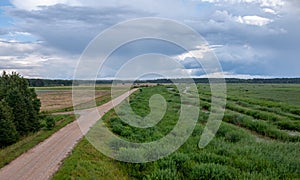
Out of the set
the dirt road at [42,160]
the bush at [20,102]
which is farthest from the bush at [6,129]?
the dirt road at [42,160]

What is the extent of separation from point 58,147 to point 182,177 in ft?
24.0

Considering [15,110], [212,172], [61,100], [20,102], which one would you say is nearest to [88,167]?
[212,172]

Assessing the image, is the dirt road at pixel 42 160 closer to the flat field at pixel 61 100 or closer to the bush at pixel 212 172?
the bush at pixel 212 172

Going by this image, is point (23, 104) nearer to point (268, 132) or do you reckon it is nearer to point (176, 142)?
point (176, 142)

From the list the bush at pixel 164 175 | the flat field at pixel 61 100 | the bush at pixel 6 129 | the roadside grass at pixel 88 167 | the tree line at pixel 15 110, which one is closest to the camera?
the bush at pixel 164 175

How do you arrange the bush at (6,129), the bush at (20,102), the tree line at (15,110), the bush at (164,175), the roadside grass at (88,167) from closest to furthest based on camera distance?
the bush at (164,175), the roadside grass at (88,167), the bush at (6,129), the tree line at (15,110), the bush at (20,102)

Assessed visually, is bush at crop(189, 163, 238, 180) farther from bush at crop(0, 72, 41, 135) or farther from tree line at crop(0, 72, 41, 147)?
bush at crop(0, 72, 41, 135)

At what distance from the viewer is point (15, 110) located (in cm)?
2320

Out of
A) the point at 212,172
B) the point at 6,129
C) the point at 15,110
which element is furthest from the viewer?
the point at 15,110

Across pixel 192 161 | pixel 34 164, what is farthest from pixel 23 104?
pixel 192 161

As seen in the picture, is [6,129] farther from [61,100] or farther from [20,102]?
[61,100]

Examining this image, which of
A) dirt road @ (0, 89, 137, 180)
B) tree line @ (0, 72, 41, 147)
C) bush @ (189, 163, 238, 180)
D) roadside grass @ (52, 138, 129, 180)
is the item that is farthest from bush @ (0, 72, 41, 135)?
bush @ (189, 163, 238, 180)

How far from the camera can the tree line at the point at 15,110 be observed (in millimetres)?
20188

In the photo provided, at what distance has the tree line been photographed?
20.2 meters
